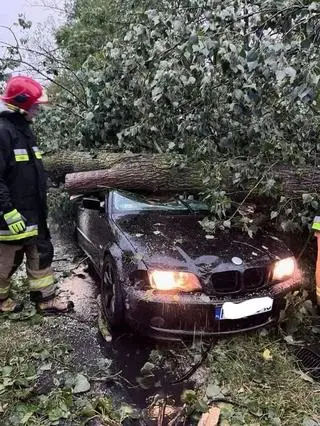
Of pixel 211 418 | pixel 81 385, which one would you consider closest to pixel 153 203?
pixel 81 385

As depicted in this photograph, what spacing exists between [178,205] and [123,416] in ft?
7.41

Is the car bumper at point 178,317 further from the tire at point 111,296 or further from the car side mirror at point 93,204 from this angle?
the car side mirror at point 93,204

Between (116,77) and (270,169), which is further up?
(116,77)

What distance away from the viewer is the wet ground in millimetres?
3055

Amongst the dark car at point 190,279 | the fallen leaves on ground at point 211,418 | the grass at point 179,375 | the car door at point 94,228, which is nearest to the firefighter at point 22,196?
the grass at point 179,375

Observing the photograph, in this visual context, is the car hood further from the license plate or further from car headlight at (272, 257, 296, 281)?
the license plate

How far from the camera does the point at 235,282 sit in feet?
11.1

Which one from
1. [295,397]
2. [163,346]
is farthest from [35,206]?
[295,397]

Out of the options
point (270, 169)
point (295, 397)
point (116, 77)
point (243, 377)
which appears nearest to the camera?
point (295, 397)

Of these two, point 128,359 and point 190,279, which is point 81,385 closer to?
point 128,359

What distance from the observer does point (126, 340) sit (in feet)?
12.3

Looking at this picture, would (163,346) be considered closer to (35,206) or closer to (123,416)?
(123,416)

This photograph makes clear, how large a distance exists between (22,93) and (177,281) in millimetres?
1998

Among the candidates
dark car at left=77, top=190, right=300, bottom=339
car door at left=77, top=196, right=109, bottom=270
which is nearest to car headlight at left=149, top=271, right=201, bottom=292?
dark car at left=77, top=190, right=300, bottom=339
